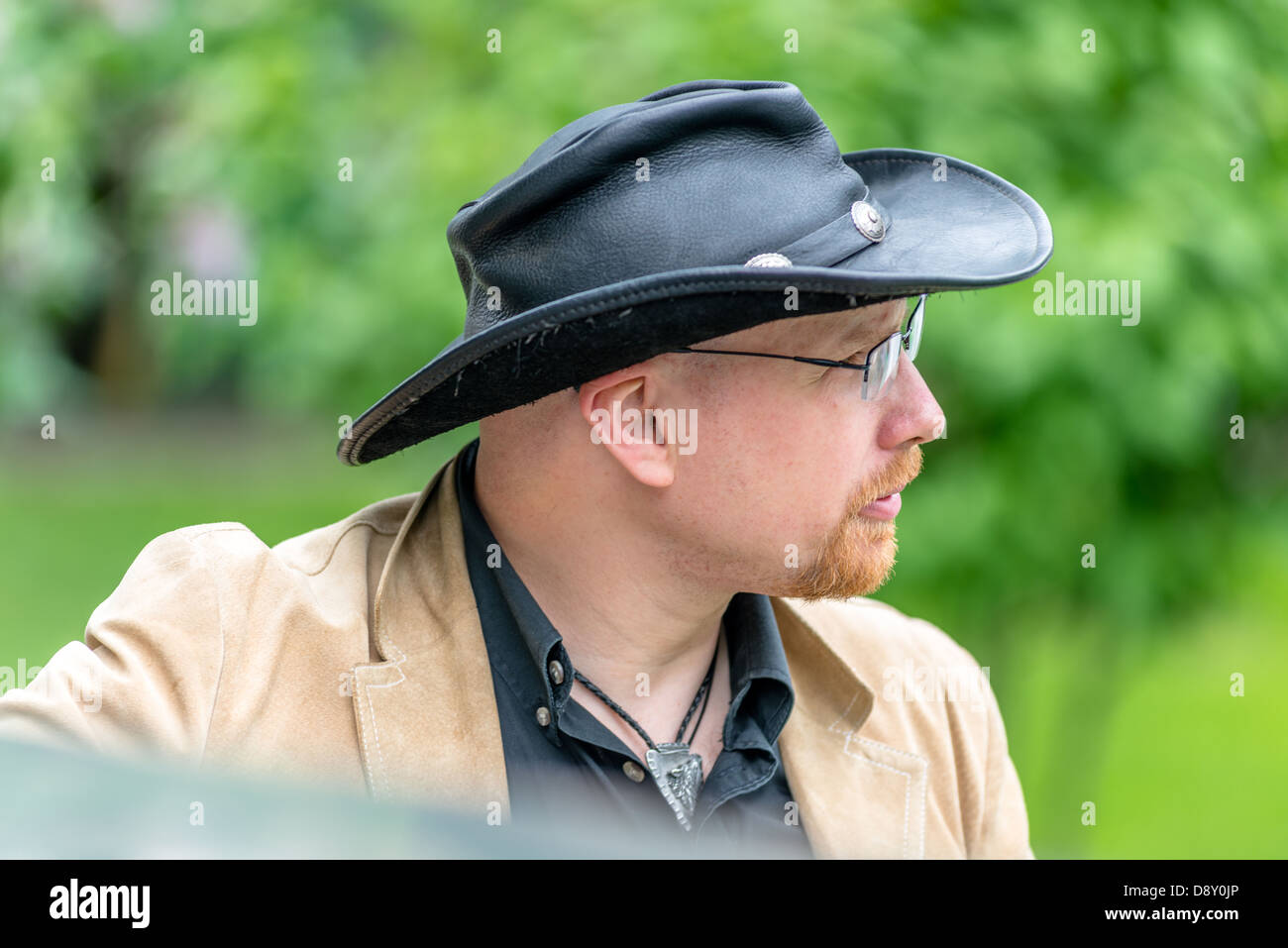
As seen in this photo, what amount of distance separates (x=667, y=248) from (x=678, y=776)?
2.68ft

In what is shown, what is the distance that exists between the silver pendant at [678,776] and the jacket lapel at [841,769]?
191 millimetres

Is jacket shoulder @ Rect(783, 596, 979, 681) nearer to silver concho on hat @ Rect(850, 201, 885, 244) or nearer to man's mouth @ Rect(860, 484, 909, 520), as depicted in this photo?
man's mouth @ Rect(860, 484, 909, 520)

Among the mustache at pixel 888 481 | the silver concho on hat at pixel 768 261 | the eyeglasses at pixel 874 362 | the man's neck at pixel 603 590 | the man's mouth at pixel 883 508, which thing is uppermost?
the silver concho on hat at pixel 768 261

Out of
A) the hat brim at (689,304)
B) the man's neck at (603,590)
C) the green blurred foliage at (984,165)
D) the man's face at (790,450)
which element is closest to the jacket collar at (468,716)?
the man's neck at (603,590)

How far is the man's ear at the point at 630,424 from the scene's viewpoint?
2.16 metres

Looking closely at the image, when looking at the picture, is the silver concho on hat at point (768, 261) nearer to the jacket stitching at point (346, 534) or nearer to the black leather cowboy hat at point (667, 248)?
the black leather cowboy hat at point (667, 248)

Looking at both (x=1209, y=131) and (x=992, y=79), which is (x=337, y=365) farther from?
(x=1209, y=131)

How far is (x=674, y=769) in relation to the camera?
7.30 ft

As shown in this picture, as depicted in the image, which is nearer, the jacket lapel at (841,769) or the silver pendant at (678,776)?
the silver pendant at (678,776)

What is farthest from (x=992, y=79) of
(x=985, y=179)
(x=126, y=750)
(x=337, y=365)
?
(x=126, y=750)

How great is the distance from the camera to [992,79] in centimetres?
337

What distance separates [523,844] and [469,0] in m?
3.25

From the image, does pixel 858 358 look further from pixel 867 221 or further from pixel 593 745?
pixel 593 745

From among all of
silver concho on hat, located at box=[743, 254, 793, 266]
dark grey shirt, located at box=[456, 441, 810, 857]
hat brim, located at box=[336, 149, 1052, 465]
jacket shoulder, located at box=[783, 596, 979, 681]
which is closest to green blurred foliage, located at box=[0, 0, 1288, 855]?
jacket shoulder, located at box=[783, 596, 979, 681]
